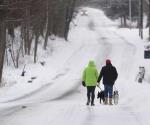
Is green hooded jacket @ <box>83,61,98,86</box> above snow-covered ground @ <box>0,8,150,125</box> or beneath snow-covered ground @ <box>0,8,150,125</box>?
above

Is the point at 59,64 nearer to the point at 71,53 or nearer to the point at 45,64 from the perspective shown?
the point at 45,64

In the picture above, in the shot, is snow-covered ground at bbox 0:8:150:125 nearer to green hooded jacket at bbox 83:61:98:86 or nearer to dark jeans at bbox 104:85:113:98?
dark jeans at bbox 104:85:113:98

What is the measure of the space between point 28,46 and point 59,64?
3.56 m

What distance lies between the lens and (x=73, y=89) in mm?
31781

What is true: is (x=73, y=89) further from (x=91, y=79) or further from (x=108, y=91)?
(x=91, y=79)

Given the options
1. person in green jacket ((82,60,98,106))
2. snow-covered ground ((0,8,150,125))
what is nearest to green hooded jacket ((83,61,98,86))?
person in green jacket ((82,60,98,106))

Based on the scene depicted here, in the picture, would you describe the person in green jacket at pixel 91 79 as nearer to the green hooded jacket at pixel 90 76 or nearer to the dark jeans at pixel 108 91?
the green hooded jacket at pixel 90 76

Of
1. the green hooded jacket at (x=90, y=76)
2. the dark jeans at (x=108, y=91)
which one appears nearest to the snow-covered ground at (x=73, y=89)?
the dark jeans at (x=108, y=91)

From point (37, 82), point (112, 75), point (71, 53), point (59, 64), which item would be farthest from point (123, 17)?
point (112, 75)

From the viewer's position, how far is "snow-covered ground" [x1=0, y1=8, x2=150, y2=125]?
17.5 meters

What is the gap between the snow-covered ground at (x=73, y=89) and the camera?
1753 centimetres

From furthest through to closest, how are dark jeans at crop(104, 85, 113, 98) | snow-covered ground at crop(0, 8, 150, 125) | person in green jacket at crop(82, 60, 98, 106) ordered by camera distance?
dark jeans at crop(104, 85, 113, 98), person in green jacket at crop(82, 60, 98, 106), snow-covered ground at crop(0, 8, 150, 125)

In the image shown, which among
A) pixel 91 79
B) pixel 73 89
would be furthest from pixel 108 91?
pixel 73 89

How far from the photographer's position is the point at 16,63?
40219mm
